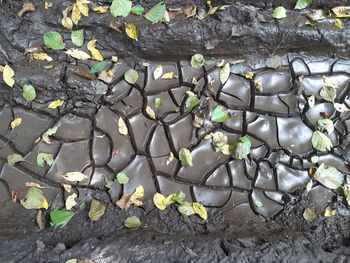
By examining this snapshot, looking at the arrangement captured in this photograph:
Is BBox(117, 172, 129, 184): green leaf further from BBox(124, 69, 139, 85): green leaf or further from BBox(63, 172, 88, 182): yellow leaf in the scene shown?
BBox(124, 69, 139, 85): green leaf

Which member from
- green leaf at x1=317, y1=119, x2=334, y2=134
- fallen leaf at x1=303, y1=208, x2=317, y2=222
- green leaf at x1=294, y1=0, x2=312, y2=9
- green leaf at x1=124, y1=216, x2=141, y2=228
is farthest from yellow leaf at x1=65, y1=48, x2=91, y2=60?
fallen leaf at x1=303, y1=208, x2=317, y2=222

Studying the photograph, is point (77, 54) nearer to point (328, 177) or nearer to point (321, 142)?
point (321, 142)

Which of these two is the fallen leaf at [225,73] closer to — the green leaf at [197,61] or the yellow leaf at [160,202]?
the green leaf at [197,61]

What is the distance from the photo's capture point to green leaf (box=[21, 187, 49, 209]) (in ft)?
8.89

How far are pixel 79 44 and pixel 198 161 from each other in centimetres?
99

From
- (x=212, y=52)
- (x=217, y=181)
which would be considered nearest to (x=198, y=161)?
(x=217, y=181)

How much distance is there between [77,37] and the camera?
2998mm

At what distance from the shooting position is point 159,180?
2828 millimetres

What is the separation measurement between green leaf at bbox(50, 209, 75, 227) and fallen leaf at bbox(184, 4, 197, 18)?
135 cm

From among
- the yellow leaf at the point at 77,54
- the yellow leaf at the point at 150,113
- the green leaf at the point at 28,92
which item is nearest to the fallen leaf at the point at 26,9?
the yellow leaf at the point at 77,54

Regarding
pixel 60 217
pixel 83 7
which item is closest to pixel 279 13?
pixel 83 7

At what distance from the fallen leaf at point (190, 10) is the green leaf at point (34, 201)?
136 cm

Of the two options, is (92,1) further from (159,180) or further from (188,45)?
(159,180)

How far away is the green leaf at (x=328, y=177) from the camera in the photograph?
2.88 metres
